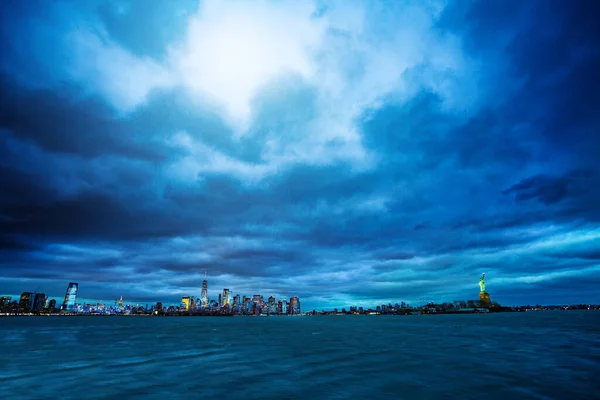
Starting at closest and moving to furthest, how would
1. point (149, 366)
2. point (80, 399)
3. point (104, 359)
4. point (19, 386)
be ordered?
point (80, 399)
point (19, 386)
point (149, 366)
point (104, 359)

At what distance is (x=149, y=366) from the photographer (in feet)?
92.8

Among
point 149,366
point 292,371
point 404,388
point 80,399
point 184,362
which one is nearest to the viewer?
point 80,399

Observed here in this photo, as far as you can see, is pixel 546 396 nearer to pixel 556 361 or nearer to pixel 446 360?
pixel 446 360

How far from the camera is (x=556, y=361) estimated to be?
95.7ft

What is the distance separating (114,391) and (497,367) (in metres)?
30.7

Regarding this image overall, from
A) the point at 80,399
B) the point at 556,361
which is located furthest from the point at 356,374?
the point at 556,361

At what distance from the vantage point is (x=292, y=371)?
25.3 meters

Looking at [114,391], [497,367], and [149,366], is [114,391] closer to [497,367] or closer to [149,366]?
[149,366]

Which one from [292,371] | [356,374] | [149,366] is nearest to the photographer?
[356,374]

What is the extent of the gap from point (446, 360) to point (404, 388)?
46.3 ft

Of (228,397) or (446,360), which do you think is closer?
(228,397)

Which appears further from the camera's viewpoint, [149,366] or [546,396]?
[149,366]

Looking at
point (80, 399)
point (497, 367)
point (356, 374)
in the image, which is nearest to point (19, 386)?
point (80, 399)

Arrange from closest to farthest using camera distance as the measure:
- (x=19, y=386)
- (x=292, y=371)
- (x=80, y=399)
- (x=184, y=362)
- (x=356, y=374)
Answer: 1. (x=80, y=399)
2. (x=19, y=386)
3. (x=356, y=374)
4. (x=292, y=371)
5. (x=184, y=362)
